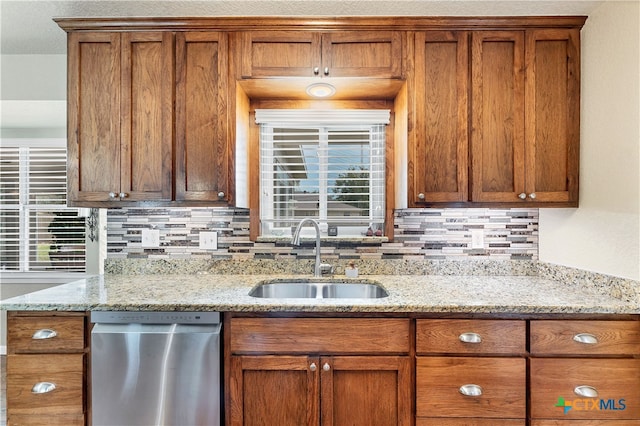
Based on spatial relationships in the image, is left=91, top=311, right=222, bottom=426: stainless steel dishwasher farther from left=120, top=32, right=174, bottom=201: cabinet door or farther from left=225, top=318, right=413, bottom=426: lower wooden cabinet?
left=120, top=32, right=174, bottom=201: cabinet door

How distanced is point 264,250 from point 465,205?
3.98ft

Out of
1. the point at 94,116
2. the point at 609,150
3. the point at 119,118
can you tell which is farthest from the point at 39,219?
the point at 609,150

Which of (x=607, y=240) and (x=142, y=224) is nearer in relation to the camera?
(x=607, y=240)

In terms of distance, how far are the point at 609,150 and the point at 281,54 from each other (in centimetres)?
168

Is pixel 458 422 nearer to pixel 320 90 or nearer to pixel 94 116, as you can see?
pixel 320 90

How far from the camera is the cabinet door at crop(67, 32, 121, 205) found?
178 cm

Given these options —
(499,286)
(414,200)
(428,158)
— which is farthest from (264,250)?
(499,286)

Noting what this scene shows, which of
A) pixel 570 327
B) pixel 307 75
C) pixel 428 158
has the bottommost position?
pixel 570 327

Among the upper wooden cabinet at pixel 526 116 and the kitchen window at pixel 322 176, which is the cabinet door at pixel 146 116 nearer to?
the kitchen window at pixel 322 176

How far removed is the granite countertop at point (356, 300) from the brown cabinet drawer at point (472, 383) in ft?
0.73

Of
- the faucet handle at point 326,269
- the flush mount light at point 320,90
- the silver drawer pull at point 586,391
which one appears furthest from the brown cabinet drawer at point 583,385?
the flush mount light at point 320,90

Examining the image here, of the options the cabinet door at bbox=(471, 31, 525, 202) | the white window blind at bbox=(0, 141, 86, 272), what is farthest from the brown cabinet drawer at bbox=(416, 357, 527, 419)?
the white window blind at bbox=(0, 141, 86, 272)

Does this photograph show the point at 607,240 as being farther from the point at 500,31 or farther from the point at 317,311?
the point at 317,311

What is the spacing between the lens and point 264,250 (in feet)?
6.96
